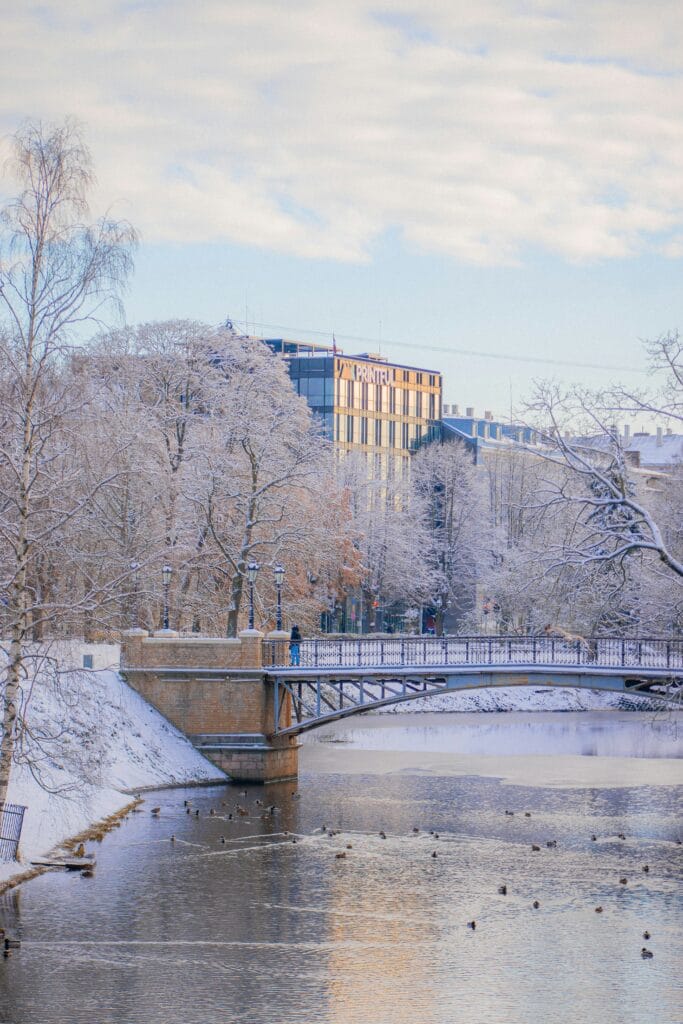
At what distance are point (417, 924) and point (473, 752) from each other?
29.9 metres

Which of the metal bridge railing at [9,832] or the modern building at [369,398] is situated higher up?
the modern building at [369,398]

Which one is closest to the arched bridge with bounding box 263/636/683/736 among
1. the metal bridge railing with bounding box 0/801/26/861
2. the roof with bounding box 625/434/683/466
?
the metal bridge railing with bounding box 0/801/26/861

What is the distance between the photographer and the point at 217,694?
50906 millimetres

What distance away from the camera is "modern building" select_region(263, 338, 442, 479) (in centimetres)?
12119

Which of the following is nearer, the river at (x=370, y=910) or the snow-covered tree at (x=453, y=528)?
the river at (x=370, y=910)

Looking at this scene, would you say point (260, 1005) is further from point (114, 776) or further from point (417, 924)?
point (114, 776)

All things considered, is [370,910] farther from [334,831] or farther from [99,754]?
[99,754]

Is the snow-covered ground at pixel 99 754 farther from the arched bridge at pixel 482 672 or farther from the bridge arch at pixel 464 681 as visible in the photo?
the arched bridge at pixel 482 672

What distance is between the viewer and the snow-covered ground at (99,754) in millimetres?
39144

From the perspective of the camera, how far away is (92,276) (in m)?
30.8

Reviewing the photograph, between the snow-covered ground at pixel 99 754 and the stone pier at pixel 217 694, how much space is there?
491mm

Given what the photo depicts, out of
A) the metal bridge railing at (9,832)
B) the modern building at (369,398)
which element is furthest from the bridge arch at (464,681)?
the modern building at (369,398)

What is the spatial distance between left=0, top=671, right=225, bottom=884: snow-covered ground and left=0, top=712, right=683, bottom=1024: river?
45.5 inches

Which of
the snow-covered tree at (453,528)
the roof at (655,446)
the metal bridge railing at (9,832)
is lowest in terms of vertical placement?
the metal bridge railing at (9,832)
